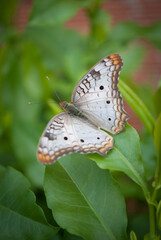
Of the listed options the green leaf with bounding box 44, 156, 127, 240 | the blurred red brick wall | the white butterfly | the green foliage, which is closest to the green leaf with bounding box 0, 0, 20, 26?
the green foliage

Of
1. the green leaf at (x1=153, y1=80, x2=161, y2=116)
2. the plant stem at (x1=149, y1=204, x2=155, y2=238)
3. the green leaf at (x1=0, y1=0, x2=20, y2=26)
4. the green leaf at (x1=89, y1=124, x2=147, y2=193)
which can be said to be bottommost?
the plant stem at (x1=149, y1=204, x2=155, y2=238)

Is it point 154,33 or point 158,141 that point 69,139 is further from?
point 154,33

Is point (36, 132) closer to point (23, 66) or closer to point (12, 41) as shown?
point (23, 66)

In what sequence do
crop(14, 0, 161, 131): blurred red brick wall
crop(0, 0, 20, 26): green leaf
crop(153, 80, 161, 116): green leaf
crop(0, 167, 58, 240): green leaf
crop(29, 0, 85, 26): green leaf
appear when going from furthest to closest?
crop(14, 0, 161, 131): blurred red brick wall → crop(0, 0, 20, 26): green leaf → crop(29, 0, 85, 26): green leaf → crop(153, 80, 161, 116): green leaf → crop(0, 167, 58, 240): green leaf

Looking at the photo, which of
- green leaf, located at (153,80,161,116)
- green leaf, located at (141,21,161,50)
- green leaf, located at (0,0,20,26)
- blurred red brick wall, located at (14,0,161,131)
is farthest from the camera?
blurred red brick wall, located at (14,0,161,131)

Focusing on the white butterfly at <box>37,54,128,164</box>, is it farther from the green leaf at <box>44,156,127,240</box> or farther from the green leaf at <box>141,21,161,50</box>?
the green leaf at <box>141,21,161,50</box>

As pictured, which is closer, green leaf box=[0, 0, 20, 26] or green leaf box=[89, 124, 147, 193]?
green leaf box=[89, 124, 147, 193]

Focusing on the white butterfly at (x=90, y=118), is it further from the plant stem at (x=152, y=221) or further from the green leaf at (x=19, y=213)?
the plant stem at (x=152, y=221)

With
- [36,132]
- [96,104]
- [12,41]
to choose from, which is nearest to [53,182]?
[96,104]
